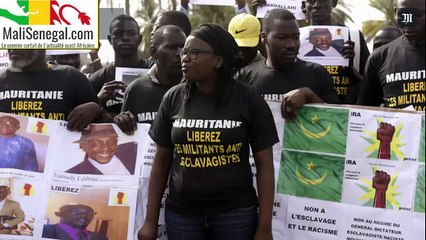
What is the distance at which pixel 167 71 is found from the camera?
557 cm

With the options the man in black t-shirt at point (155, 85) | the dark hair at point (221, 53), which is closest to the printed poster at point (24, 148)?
the man in black t-shirt at point (155, 85)

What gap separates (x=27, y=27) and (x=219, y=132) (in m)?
2.07

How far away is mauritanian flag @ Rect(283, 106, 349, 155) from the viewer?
5078 millimetres

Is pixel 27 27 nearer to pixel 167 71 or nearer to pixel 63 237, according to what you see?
pixel 167 71

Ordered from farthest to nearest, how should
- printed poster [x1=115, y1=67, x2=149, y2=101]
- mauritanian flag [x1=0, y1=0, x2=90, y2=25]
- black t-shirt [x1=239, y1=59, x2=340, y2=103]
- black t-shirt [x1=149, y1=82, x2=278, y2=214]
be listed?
printed poster [x1=115, y1=67, x2=149, y2=101], mauritanian flag [x1=0, y1=0, x2=90, y2=25], black t-shirt [x1=239, y1=59, x2=340, y2=103], black t-shirt [x1=149, y1=82, x2=278, y2=214]

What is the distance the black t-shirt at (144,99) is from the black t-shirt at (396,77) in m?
1.39

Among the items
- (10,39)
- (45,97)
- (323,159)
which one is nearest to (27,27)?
(10,39)

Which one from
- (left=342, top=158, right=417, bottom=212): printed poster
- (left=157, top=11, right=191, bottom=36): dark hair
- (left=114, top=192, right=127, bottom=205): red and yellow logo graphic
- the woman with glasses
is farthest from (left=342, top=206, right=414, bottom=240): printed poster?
(left=157, top=11, right=191, bottom=36): dark hair

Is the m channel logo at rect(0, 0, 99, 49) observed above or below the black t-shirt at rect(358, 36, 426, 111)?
above

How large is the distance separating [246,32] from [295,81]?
108 cm

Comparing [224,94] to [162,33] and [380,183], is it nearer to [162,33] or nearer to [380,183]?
[380,183]

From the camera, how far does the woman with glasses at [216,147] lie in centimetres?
455

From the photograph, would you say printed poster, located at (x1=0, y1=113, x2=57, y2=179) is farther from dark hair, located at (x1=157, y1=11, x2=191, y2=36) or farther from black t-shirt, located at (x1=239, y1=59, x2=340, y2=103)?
dark hair, located at (x1=157, y1=11, x2=191, y2=36)

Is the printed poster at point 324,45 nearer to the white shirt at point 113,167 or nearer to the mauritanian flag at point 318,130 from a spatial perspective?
the mauritanian flag at point 318,130
